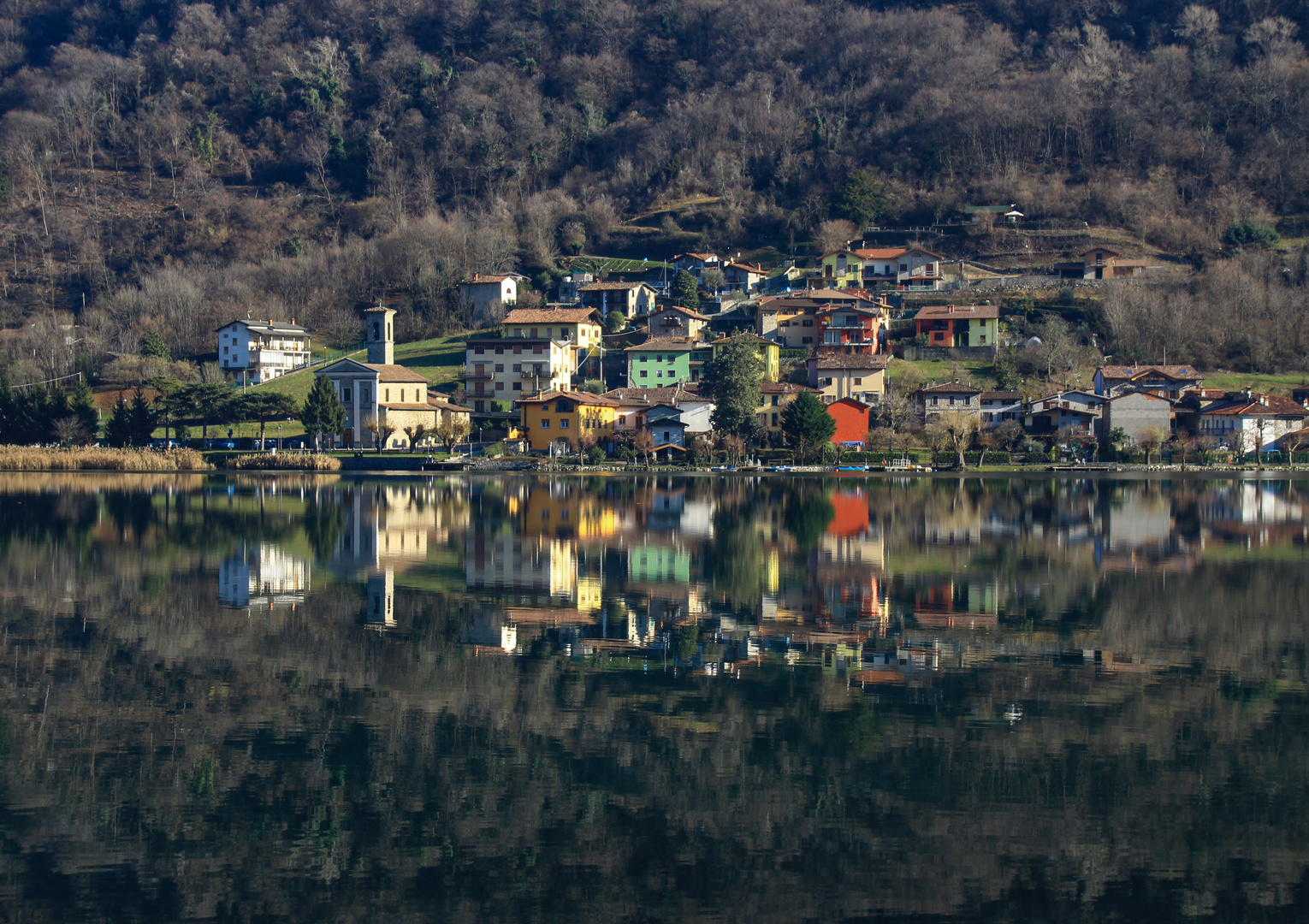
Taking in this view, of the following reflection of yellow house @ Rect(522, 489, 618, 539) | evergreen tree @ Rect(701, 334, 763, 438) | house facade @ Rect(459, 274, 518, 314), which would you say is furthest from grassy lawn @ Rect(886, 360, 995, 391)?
house facade @ Rect(459, 274, 518, 314)

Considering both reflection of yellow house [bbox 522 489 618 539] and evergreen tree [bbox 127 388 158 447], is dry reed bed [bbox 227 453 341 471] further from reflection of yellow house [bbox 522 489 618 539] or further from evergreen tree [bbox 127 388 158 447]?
reflection of yellow house [bbox 522 489 618 539]

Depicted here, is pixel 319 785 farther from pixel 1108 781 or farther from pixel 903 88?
pixel 903 88

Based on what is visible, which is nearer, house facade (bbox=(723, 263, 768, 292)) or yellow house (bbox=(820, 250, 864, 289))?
yellow house (bbox=(820, 250, 864, 289))

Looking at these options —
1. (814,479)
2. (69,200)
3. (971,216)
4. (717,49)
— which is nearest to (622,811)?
(814,479)

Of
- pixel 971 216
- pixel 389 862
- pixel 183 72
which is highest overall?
pixel 183 72

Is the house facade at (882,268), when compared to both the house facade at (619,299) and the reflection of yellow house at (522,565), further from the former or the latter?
the reflection of yellow house at (522,565)

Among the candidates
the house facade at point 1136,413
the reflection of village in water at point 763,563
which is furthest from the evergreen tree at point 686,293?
the reflection of village in water at point 763,563
